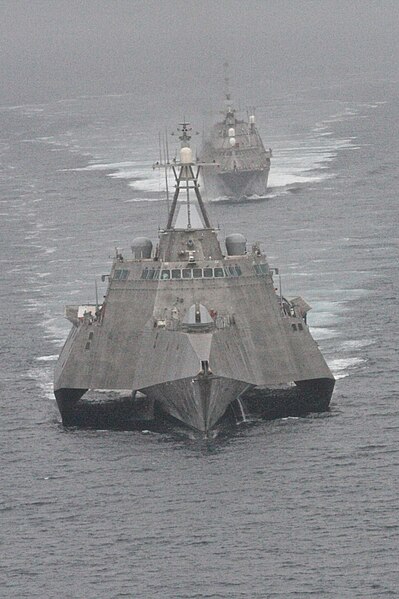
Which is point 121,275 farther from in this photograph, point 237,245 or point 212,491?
→ point 212,491

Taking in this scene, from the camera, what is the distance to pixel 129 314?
109062mm

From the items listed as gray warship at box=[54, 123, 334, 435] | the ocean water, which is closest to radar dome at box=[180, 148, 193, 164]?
gray warship at box=[54, 123, 334, 435]

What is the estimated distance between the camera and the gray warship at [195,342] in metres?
102

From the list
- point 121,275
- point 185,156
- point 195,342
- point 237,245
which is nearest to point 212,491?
point 195,342

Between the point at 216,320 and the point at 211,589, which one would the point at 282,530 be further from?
the point at 216,320

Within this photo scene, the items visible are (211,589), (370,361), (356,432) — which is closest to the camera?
(211,589)

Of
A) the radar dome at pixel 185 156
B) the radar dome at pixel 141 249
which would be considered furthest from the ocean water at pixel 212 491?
the radar dome at pixel 185 156

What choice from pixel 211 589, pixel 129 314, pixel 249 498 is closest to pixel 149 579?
pixel 211 589

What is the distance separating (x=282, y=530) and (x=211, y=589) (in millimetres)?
7533

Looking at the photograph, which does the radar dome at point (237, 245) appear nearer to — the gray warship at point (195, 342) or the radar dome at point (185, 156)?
the gray warship at point (195, 342)

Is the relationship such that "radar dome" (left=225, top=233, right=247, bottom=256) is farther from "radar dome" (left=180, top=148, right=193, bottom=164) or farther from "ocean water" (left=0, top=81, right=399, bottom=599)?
"ocean water" (left=0, top=81, right=399, bottom=599)

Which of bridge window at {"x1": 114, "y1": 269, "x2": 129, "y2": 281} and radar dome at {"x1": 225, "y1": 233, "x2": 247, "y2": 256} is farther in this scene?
radar dome at {"x1": 225, "y1": 233, "x2": 247, "y2": 256}

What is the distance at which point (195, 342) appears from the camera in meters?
102

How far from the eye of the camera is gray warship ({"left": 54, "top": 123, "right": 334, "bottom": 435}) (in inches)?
4026
